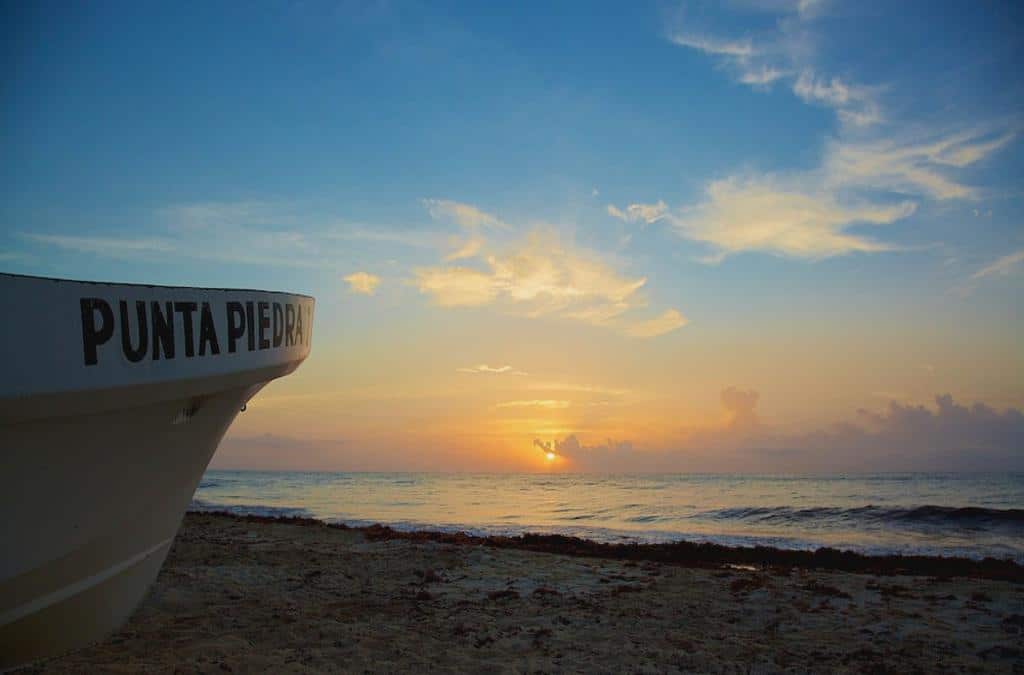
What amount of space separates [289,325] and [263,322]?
467 millimetres

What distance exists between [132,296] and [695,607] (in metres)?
6.70

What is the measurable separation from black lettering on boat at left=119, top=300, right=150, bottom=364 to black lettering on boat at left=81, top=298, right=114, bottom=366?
6cm

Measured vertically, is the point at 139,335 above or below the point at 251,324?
below

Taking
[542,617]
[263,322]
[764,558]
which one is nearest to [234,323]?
[263,322]

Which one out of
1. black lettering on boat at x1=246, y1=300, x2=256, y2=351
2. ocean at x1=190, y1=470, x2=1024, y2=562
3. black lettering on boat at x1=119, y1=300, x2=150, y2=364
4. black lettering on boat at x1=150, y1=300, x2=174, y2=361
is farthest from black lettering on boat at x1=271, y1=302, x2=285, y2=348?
Result: ocean at x1=190, y1=470, x2=1024, y2=562

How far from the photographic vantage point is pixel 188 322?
3.18m

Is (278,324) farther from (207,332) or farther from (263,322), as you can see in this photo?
(207,332)

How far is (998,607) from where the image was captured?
7230 millimetres

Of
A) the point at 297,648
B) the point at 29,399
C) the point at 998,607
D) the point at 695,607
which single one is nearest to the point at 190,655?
the point at 297,648

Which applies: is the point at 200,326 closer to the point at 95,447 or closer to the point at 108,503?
the point at 95,447

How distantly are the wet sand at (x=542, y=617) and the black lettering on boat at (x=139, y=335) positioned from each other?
3308 mm

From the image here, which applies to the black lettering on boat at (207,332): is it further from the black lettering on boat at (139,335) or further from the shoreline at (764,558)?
the shoreline at (764,558)

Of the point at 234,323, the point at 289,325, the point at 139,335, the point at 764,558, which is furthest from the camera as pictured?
the point at 764,558

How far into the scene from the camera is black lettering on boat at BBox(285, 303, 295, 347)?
438 cm
